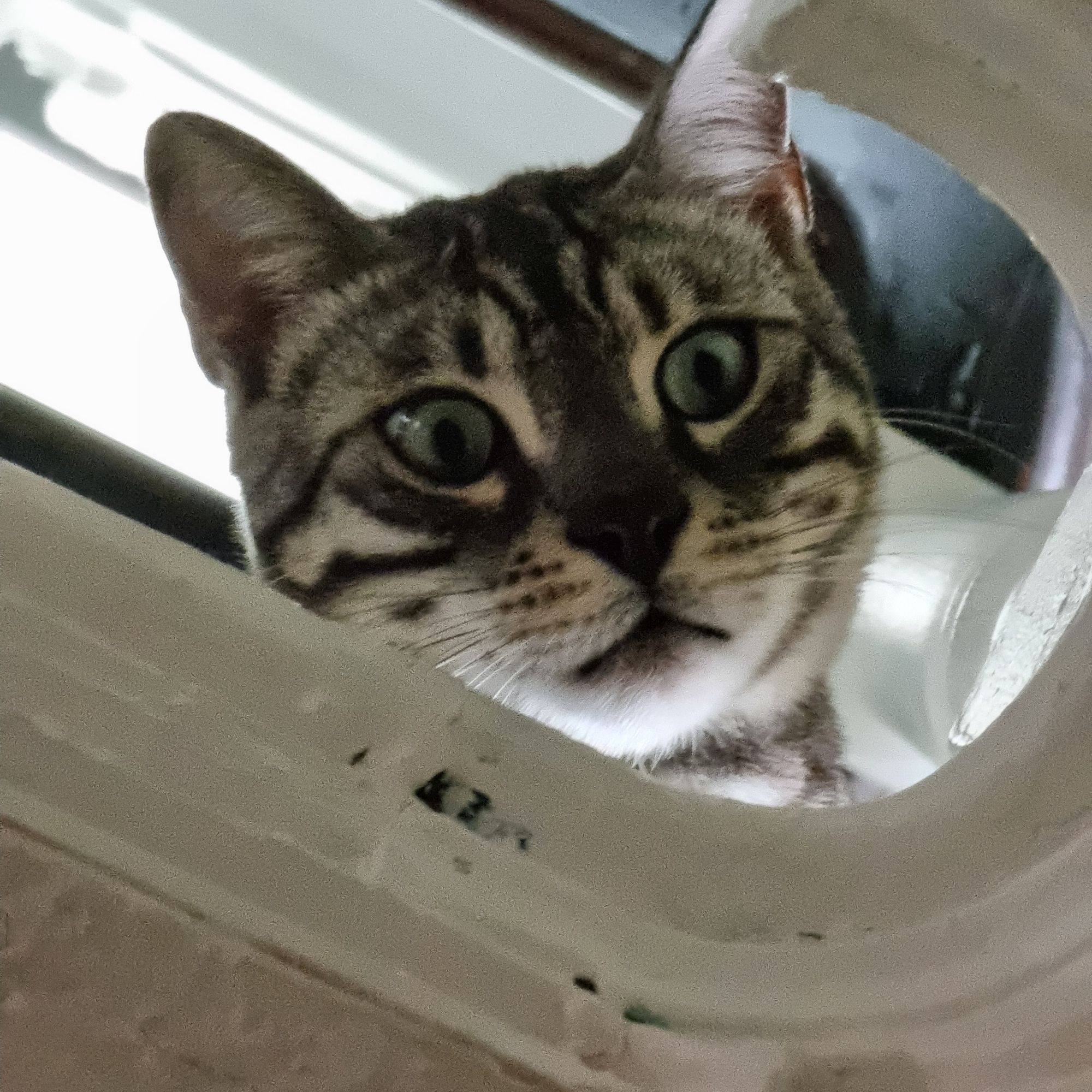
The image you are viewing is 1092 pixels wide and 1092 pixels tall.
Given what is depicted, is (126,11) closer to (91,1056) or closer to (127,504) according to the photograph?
(127,504)

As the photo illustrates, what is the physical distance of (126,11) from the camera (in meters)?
1.22

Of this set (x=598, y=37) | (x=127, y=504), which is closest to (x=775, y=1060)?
(x=127, y=504)

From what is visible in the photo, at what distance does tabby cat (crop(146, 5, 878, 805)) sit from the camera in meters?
0.63

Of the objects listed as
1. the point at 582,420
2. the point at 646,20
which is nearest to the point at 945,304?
the point at 646,20

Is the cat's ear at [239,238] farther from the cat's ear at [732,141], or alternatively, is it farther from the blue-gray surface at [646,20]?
the blue-gray surface at [646,20]

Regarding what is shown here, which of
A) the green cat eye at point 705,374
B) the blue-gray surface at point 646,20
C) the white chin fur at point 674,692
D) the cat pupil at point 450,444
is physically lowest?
the white chin fur at point 674,692

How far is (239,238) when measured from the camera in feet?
2.55

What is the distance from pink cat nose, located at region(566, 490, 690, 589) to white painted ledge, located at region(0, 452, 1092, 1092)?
0.83ft

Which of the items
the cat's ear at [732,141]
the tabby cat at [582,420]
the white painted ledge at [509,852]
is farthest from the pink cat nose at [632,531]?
the cat's ear at [732,141]

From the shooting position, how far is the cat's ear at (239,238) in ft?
2.39

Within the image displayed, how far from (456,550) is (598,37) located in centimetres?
82

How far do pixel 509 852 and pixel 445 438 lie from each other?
1.40 ft

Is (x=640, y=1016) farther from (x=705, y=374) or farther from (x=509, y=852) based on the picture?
(x=705, y=374)

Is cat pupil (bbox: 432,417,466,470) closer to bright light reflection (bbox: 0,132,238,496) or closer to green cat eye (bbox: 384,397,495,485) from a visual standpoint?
green cat eye (bbox: 384,397,495,485)
